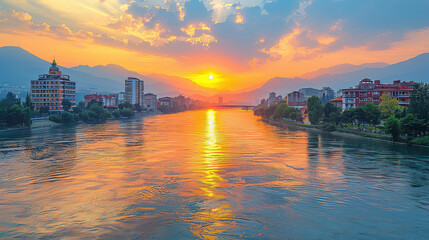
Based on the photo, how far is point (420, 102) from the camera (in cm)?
4481

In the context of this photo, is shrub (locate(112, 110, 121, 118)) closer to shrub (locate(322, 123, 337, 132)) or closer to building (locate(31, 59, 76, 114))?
building (locate(31, 59, 76, 114))

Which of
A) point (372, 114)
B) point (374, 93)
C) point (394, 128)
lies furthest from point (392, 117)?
point (374, 93)

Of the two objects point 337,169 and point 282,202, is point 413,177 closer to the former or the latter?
point 337,169

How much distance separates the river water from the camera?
596 inches

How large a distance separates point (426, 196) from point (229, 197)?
14146 mm

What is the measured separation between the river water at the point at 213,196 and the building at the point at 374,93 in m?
47.8

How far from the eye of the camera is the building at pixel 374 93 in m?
76.8

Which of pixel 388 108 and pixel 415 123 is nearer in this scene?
pixel 415 123

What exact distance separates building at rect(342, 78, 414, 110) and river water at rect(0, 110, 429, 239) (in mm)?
47839

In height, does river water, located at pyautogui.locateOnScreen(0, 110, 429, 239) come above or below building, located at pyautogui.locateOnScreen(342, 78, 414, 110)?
below

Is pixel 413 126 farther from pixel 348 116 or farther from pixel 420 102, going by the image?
pixel 348 116

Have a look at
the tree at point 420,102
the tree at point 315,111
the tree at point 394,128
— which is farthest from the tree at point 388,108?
the tree at point 394,128

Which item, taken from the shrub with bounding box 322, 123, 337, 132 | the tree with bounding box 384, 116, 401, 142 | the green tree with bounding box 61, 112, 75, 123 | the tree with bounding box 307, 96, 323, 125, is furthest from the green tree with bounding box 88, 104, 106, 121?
the tree with bounding box 384, 116, 401, 142

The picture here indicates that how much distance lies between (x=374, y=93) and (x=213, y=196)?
79589 mm
